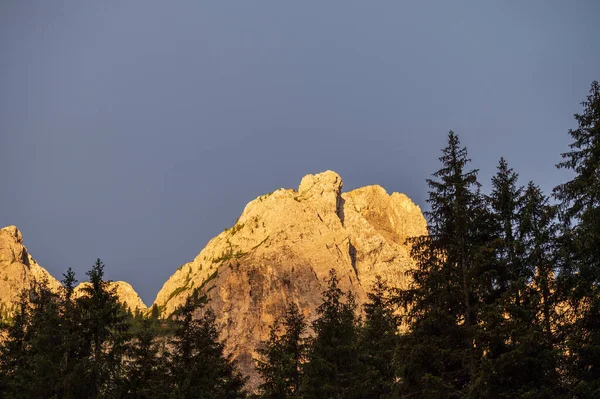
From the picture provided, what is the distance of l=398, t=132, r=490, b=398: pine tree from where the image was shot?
20.0m

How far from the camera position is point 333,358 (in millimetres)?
29328

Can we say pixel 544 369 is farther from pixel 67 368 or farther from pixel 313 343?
pixel 67 368

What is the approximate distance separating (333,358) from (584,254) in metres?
15.2

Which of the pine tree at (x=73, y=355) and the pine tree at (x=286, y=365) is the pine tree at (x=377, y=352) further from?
the pine tree at (x=73, y=355)

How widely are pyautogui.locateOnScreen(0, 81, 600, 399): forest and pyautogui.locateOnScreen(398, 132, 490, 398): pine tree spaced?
5 centimetres

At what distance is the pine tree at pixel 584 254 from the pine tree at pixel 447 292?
3.05m

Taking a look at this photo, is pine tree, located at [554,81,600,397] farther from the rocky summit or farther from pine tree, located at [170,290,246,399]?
the rocky summit

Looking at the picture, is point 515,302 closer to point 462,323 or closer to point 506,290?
point 506,290

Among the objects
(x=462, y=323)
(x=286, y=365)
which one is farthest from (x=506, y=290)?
(x=286, y=365)

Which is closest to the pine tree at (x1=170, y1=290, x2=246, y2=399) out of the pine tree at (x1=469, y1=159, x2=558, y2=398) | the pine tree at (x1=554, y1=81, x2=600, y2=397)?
the pine tree at (x1=469, y1=159, x2=558, y2=398)

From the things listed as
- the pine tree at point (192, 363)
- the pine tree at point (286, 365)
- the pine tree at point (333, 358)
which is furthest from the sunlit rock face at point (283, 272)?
the pine tree at point (333, 358)

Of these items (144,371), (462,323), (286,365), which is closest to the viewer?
(462,323)

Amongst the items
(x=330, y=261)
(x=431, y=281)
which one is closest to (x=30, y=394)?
(x=431, y=281)

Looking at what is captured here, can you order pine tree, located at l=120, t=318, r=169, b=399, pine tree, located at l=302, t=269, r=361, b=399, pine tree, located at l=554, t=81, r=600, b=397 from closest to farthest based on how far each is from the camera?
1. pine tree, located at l=554, t=81, r=600, b=397
2. pine tree, located at l=120, t=318, r=169, b=399
3. pine tree, located at l=302, t=269, r=361, b=399
